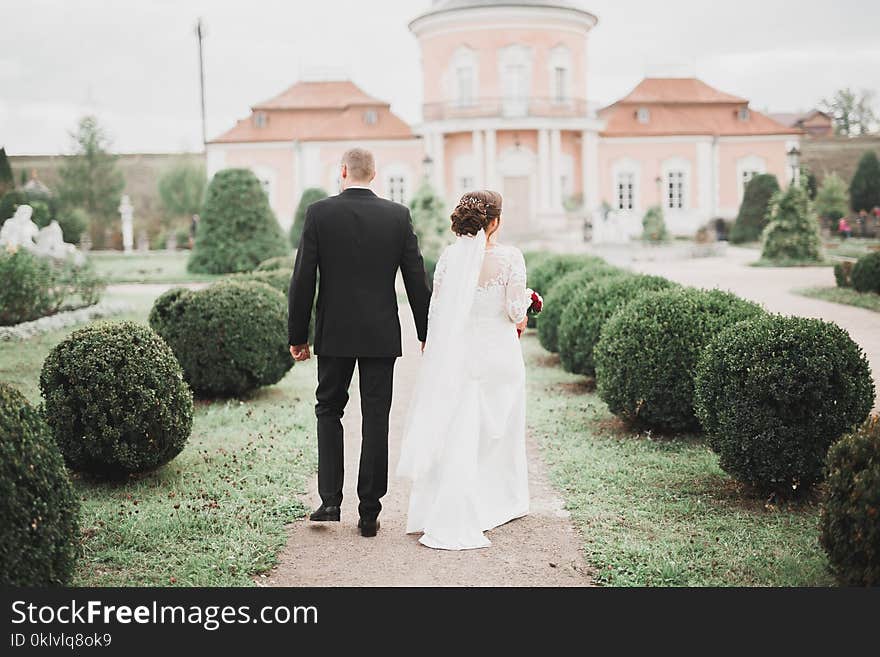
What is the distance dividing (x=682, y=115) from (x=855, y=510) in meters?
40.9

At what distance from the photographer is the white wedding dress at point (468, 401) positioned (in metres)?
5.42

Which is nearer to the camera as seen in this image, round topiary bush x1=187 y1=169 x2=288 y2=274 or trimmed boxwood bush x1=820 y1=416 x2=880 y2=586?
trimmed boxwood bush x1=820 y1=416 x2=880 y2=586

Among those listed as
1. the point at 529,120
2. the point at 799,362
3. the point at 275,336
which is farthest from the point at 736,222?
the point at 799,362

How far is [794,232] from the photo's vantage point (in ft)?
90.0

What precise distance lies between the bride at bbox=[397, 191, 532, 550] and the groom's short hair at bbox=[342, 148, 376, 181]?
503 mm

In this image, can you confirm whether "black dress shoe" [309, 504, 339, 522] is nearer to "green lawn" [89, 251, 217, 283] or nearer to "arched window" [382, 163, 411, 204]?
"green lawn" [89, 251, 217, 283]

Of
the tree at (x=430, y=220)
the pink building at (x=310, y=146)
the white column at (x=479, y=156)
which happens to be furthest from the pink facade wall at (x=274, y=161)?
the tree at (x=430, y=220)

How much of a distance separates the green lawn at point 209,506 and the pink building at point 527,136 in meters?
31.7

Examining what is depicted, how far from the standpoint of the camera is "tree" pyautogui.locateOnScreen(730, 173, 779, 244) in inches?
1454

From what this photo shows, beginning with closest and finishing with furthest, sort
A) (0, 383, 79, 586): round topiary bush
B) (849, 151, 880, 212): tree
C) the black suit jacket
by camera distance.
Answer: (0, 383, 79, 586): round topiary bush < the black suit jacket < (849, 151, 880, 212): tree

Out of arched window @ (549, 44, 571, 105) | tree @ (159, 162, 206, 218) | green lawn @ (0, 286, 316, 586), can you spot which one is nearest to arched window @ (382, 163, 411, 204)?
arched window @ (549, 44, 571, 105)

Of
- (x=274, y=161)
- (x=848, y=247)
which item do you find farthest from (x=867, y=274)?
(x=274, y=161)

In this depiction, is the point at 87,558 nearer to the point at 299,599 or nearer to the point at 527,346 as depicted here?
the point at 299,599

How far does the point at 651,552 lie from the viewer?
16.8 ft
